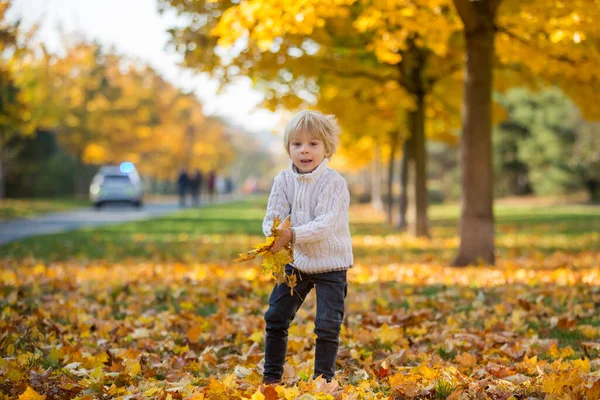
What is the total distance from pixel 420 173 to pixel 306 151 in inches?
479

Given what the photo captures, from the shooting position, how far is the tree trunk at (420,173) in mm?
15523

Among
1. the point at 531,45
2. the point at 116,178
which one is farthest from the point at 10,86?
the point at 531,45

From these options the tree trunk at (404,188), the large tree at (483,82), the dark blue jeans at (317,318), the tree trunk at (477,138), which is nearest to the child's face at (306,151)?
the dark blue jeans at (317,318)

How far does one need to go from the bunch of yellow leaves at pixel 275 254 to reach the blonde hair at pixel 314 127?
500 millimetres

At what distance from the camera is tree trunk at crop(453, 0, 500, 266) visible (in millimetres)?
9539

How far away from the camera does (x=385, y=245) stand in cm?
1382

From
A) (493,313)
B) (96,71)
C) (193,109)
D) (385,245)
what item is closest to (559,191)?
(193,109)

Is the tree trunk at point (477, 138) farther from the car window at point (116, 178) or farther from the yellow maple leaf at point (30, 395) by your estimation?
the car window at point (116, 178)

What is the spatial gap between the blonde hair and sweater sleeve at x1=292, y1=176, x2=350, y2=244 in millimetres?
232

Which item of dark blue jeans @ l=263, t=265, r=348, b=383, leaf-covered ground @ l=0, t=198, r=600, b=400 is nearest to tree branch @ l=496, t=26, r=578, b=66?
leaf-covered ground @ l=0, t=198, r=600, b=400

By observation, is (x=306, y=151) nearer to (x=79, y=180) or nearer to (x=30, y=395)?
(x=30, y=395)

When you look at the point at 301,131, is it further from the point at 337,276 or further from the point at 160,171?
the point at 160,171

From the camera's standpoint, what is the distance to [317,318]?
Result: 3.85 m

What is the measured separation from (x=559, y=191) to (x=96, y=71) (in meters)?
29.4
